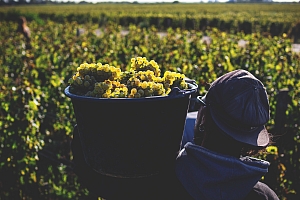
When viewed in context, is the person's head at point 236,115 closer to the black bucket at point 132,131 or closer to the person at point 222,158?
the person at point 222,158

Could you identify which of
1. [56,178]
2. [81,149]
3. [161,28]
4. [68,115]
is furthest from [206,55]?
[161,28]

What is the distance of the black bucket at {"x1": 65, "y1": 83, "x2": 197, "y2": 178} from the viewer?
1.58 m

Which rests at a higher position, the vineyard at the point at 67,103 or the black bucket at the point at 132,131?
the black bucket at the point at 132,131

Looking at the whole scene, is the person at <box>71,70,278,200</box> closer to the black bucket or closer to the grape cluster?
the black bucket

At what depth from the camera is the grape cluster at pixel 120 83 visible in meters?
1.55

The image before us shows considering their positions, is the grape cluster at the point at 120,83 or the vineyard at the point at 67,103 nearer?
the grape cluster at the point at 120,83

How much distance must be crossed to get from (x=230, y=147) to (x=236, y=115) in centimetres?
15

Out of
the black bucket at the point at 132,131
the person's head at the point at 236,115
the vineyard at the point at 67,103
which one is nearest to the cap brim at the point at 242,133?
the person's head at the point at 236,115

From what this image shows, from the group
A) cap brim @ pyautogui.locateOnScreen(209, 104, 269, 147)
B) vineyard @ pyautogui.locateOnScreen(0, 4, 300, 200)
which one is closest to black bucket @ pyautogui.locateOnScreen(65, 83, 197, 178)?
cap brim @ pyautogui.locateOnScreen(209, 104, 269, 147)

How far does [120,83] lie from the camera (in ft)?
5.70

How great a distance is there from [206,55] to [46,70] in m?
2.25

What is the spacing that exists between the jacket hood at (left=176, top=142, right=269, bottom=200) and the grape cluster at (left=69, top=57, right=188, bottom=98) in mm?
290

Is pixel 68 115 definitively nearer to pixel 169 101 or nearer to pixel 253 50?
pixel 253 50

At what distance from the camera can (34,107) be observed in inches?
148
